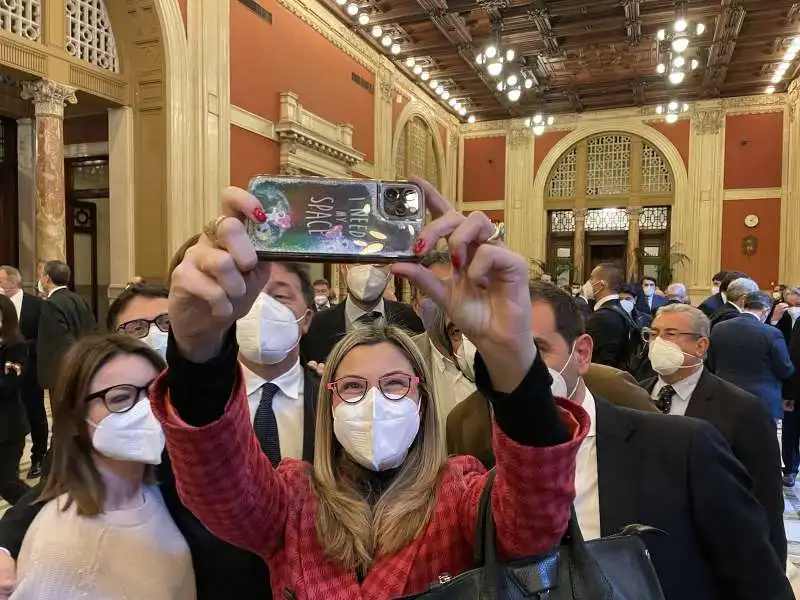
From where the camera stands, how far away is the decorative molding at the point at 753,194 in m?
17.1

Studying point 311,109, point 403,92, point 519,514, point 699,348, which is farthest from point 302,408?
point 403,92

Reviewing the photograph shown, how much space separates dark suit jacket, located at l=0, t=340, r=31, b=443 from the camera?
3.79m

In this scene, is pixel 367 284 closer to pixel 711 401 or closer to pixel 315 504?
pixel 711 401

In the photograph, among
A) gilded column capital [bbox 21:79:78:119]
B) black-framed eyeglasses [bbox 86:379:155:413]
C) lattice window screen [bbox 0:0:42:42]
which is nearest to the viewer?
black-framed eyeglasses [bbox 86:379:155:413]

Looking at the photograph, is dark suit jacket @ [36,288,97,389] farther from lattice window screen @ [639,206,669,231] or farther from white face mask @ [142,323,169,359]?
lattice window screen @ [639,206,669,231]

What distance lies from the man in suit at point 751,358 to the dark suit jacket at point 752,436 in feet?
7.96

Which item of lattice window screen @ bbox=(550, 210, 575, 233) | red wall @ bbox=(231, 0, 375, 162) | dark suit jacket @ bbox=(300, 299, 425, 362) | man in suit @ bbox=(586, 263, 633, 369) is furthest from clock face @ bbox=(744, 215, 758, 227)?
dark suit jacket @ bbox=(300, 299, 425, 362)

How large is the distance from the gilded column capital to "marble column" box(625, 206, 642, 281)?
51.8ft

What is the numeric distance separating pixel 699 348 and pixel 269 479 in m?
2.49

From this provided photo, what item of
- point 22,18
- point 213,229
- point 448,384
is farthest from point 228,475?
point 22,18

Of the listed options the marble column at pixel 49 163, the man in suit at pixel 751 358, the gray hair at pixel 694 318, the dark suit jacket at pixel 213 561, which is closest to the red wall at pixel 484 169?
the marble column at pixel 49 163

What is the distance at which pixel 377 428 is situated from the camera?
136cm

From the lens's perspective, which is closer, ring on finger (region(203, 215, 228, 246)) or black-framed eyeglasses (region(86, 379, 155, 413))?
ring on finger (region(203, 215, 228, 246))

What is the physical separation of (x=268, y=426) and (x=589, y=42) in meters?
14.1
